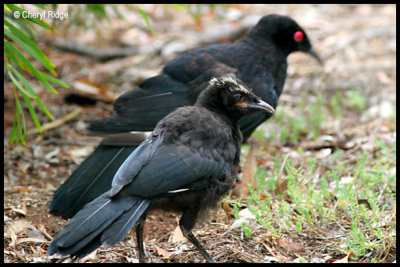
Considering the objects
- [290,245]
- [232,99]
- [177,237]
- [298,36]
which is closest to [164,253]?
[177,237]

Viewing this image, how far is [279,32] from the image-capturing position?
5871 mm

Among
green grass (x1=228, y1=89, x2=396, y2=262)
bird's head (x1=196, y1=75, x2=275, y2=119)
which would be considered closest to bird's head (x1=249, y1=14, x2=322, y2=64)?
green grass (x1=228, y1=89, x2=396, y2=262)

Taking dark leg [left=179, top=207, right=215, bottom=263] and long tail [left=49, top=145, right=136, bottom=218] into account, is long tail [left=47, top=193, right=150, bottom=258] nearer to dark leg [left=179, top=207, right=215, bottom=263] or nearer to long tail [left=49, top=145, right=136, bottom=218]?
dark leg [left=179, top=207, right=215, bottom=263]

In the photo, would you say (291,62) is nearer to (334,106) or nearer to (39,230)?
(334,106)

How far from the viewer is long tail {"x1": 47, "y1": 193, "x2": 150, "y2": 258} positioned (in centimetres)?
313

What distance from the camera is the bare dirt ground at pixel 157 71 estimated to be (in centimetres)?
406

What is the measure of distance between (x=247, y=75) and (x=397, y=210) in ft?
6.50

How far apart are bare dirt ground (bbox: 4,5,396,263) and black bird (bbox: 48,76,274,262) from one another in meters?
0.38

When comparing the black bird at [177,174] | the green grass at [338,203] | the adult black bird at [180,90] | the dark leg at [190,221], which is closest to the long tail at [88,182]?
the adult black bird at [180,90]

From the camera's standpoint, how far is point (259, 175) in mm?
4828

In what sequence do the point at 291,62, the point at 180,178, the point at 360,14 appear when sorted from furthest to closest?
the point at 360,14 → the point at 291,62 → the point at 180,178

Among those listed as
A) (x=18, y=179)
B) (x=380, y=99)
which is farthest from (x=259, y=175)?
(x=380, y=99)

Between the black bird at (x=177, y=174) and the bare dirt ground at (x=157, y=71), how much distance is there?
383 mm

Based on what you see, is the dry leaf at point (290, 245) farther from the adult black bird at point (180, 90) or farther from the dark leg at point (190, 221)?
the adult black bird at point (180, 90)
